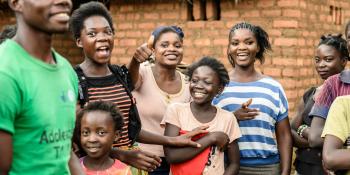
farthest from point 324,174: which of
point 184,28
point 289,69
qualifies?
point 184,28

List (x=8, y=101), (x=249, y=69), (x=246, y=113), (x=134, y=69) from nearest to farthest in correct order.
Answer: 1. (x=8, y=101)
2. (x=134, y=69)
3. (x=246, y=113)
4. (x=249, y=69)

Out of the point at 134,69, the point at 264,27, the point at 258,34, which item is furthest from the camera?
the point at 264,27

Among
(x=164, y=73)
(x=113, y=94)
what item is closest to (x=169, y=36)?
(x=164, y=73)

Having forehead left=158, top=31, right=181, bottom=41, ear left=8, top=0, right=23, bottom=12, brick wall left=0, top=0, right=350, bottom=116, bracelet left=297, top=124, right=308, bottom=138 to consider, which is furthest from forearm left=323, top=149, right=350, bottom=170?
brick wall left=0, top=0, right=350, bottom=116

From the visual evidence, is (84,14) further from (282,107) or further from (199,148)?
(282,107)

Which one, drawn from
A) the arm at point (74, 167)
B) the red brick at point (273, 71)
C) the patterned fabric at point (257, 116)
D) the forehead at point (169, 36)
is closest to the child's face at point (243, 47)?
the patterned fabric at point (257, 116)

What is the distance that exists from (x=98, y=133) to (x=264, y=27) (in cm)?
390

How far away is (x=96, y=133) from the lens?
3234 mm

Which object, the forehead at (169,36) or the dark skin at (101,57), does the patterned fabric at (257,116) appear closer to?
the forehead at (169,36)

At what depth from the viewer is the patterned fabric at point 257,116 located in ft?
12.9

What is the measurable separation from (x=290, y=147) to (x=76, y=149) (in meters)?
1.58

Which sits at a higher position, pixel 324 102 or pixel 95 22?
pixel 95 22

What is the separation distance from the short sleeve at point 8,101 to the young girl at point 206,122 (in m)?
1.81

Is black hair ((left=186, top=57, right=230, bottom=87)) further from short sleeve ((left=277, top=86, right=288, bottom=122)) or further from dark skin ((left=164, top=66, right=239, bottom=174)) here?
short sleeve ((left=277, top=86, right=288, bottom=122))
